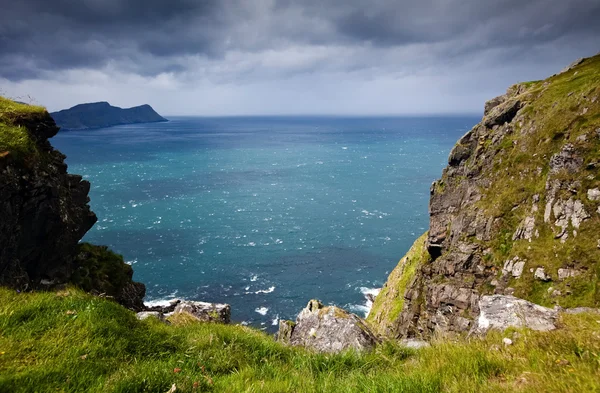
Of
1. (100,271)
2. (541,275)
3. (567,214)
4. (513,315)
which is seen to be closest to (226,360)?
(513,315)

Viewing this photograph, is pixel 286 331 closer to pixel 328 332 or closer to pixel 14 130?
pixel 328 332

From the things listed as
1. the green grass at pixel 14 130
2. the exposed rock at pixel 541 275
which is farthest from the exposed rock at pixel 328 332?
the exposed rock at pixel 541 275

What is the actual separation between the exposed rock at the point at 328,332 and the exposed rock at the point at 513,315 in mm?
3009

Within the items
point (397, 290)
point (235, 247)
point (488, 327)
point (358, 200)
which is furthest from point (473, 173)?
point (358, 200)

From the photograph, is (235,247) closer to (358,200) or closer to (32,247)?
(358,200)

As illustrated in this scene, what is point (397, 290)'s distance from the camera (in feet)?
201

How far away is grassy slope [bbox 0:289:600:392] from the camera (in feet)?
16.2

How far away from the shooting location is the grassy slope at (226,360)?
4.95 meters

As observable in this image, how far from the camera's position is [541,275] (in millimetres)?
34906

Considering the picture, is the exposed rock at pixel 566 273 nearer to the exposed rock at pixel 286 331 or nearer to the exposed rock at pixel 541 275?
the exposed rock at pixel 541 275

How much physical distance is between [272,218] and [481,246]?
245 feet

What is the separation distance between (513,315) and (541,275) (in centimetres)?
3320

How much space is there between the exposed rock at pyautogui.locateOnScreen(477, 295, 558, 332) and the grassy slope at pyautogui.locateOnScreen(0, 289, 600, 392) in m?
0.53

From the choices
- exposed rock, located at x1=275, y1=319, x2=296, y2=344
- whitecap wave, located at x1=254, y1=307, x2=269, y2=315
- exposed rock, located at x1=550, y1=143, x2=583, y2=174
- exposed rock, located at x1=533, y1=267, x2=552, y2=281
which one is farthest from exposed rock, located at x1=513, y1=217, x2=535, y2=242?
whitecap wave, located at x1=254, y1=307, x2=269, y2=315
